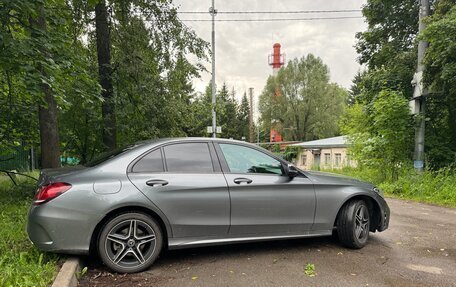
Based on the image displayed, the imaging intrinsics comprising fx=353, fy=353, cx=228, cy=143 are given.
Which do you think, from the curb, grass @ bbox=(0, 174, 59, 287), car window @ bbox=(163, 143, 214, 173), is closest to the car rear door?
car window @ bbox=(163, 143, 214, 173)

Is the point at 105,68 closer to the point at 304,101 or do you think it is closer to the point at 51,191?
the point at 51,191

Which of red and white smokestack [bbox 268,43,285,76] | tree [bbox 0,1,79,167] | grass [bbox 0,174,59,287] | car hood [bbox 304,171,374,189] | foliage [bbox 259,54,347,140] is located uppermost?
red and white smokestack [bbox 268,43,285,76]

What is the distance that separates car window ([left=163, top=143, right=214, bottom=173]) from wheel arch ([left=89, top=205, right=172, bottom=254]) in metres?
0.55

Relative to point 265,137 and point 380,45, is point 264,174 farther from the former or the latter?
point 265,137

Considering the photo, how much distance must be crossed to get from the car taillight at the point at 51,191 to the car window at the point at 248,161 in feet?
6.16

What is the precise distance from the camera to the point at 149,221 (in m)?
3.95

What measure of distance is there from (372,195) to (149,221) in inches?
122

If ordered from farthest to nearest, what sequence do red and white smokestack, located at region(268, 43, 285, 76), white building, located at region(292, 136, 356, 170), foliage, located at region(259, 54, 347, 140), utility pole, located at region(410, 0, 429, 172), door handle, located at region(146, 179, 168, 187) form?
1. red and white smokestack, located at region(268, 43, 285, 76)
2. foliage, located at region(259, 54, 347, 140)
3. white building, located at region(292, 136, 356, 170)
4. utility pole, located at region(410, 0, 429, 172)
5. door handle, located at region(146, 179, 168, 187)

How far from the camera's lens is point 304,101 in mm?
45469

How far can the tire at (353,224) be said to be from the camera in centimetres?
477

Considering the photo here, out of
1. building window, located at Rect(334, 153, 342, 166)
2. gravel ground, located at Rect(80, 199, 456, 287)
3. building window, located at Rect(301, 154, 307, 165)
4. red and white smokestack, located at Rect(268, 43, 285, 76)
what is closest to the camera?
gravel ground, located at Rect(80, 199, 456, 287)

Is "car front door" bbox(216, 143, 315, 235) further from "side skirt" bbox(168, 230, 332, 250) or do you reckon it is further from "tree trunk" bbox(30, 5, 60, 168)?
"tree trunk" bbox(30, 5, 60, 168)

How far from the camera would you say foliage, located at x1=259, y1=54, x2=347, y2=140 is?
1766 inches

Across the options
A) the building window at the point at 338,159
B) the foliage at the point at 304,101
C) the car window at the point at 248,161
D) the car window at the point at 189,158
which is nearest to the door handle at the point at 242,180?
the car window at the point at 248,161
